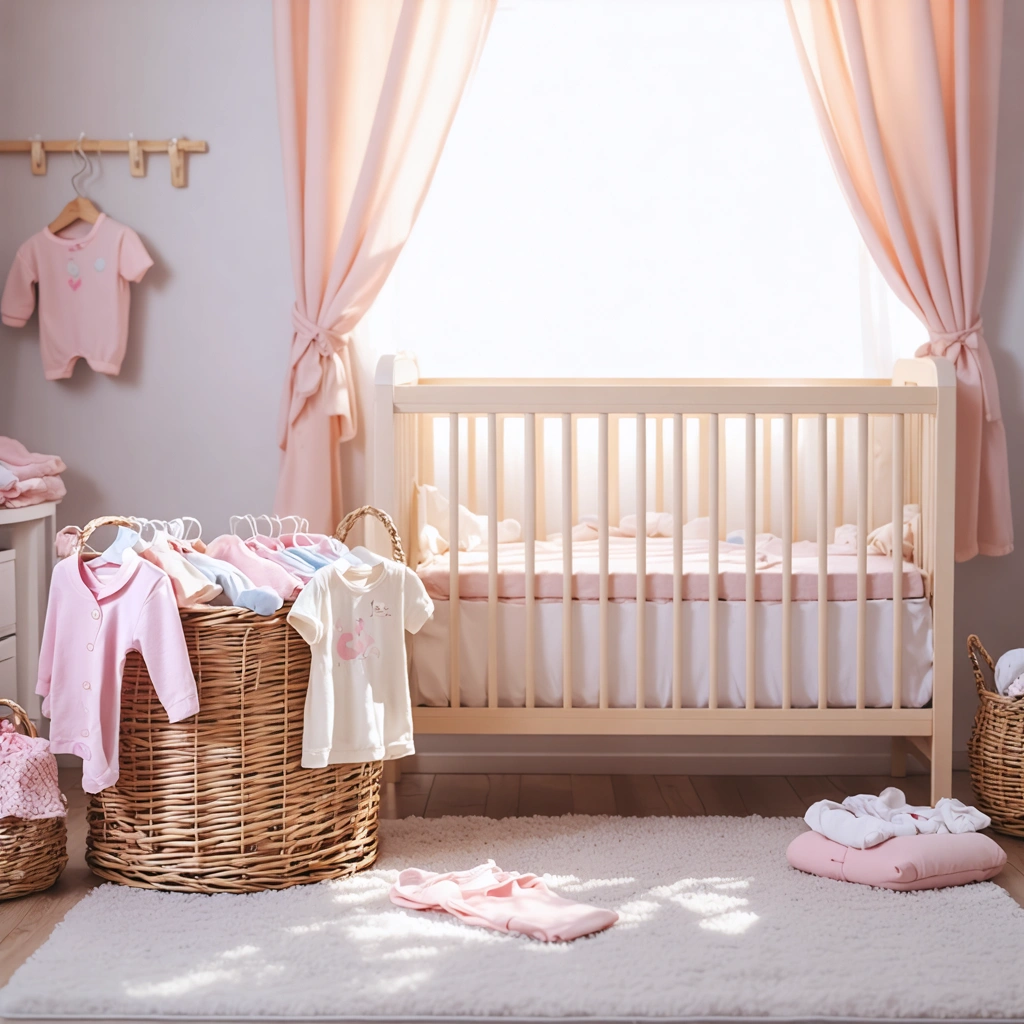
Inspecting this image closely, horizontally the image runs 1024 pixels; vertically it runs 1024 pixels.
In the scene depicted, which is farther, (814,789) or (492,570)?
(814,789)

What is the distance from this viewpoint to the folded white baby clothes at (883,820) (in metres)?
1.95

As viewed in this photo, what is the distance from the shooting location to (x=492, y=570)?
221cm

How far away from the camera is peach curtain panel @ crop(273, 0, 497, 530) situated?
2549 millimetres

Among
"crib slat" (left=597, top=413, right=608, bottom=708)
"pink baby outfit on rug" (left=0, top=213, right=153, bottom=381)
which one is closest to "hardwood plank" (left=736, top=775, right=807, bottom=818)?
"crib slat" (left=597, top=413, right=608, bottom=708)

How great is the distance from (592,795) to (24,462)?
4.79ft

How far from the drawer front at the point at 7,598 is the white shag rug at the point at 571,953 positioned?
0.73 m

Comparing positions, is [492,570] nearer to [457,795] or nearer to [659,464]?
[457,795]

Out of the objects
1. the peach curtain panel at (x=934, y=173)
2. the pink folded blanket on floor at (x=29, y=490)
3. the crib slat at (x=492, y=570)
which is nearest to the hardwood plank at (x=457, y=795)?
the crib slat at (x=492, y=570)

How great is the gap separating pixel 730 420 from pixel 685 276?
38 centimetres

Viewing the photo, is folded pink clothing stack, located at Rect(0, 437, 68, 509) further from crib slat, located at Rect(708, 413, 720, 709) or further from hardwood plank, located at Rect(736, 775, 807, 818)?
hardwood plank, located at Rect(736, 775, 807, 818)

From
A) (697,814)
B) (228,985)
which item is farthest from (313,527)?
(228,985)

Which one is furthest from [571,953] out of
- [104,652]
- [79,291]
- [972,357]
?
[79,291]

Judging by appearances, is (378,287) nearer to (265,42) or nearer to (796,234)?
(265,42)

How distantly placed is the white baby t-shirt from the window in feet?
3.17
